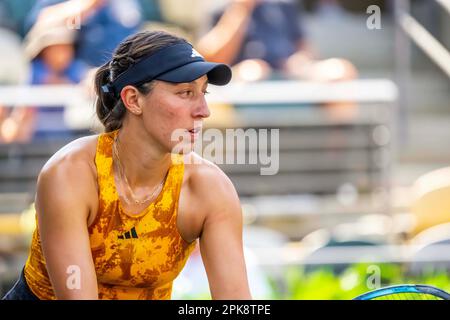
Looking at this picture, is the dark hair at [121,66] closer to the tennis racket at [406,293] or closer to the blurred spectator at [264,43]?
the tennis racket at [406,293]

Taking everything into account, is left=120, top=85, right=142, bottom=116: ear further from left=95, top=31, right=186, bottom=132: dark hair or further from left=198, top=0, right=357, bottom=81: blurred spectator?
left=198, top=0, right=357, bottom=81: blurred spectator

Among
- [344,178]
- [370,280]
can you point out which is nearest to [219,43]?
[344,178]

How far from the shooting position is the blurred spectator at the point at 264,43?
18.5ft

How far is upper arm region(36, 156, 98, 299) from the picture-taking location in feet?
7.80

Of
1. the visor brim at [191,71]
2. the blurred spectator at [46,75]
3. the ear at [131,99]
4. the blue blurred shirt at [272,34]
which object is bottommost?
the ear at [131,99]

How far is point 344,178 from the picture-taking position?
18.1ft

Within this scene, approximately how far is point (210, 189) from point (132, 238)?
23 cm

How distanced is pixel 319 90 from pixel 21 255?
1.76 metres

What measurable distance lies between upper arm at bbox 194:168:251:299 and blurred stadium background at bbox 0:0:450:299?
6.22ft

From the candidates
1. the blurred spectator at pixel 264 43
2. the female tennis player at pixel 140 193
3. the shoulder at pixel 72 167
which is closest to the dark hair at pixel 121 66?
the female tennis player at pixel 140 193

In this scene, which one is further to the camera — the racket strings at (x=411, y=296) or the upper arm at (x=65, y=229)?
the racket strings at (x=411, y=296)

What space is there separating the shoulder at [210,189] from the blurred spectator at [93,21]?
2860 millimetres

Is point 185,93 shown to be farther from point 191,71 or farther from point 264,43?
point 264,43

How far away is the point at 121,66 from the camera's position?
2516mm
